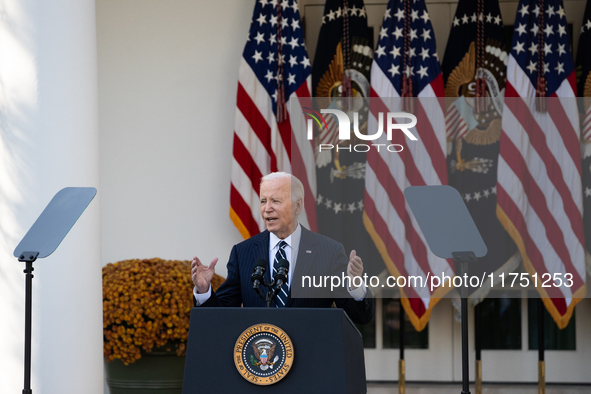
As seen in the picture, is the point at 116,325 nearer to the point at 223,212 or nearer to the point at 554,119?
the point at 223,212

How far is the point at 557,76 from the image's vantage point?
4648mm

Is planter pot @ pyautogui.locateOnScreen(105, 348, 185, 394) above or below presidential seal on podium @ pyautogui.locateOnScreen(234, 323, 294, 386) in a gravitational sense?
below

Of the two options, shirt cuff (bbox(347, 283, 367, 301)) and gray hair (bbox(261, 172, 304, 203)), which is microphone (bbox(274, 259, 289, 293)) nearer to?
shirt cuff (bbox(347, 283, 367, 301))

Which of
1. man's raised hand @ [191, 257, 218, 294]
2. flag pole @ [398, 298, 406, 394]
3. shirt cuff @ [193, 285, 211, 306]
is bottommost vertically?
flag pole @ [398, 298, 406, 394]

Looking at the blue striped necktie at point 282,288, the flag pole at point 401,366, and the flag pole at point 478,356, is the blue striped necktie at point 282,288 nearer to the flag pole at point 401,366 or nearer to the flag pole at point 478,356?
the flag pole at point 401,366

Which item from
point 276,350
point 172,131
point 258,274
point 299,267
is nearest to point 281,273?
point 258,274

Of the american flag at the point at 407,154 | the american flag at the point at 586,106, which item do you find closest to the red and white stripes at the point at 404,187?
the american flag at the point at 407,154

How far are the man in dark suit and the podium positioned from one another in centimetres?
54

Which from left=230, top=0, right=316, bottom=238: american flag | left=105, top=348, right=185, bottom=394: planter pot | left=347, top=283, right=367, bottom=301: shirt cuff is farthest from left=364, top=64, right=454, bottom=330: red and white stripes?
left=347, top=283, right=367, bottom=301: shirt cuff

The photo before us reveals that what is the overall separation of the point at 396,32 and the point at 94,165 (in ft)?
7.86

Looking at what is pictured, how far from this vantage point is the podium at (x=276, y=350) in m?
1.98

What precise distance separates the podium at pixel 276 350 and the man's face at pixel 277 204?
72 centimetres

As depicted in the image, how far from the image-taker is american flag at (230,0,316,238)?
15.8 ft

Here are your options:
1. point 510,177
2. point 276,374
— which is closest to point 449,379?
point 510,177
